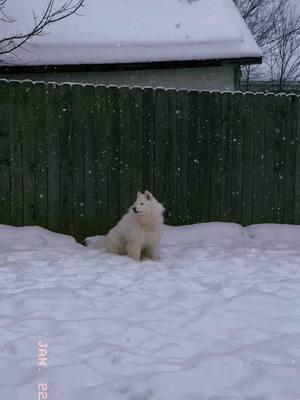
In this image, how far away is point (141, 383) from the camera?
3084mm

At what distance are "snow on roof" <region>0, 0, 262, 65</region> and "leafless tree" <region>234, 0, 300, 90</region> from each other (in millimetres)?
12854

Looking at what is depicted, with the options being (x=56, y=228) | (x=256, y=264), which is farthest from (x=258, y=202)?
(x=56, y=228)

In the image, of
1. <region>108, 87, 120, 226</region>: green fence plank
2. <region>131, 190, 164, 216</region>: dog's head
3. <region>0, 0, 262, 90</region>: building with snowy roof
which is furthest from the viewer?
<region>0, 0, 262, 90</region>: building with snowy roof

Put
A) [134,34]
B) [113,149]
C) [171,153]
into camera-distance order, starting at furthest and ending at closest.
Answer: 1. [134,34]
2. [171,153]
3. [113,149]

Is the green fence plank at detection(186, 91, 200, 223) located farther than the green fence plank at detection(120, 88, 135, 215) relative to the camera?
Yes

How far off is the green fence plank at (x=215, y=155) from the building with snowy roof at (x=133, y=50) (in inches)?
73.8

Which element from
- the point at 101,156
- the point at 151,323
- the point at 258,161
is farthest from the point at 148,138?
the point at 151,323

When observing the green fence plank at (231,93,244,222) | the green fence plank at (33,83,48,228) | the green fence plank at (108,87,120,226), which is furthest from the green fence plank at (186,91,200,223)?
the green fence plank at (33,83,48,228)

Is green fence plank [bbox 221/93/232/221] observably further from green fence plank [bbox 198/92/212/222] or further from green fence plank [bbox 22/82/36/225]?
green fence plank [bbox 22/82/36/225]

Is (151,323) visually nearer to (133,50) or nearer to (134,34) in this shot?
(133,50)

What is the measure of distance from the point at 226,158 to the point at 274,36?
1782cm

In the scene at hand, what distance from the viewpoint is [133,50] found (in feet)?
32.5

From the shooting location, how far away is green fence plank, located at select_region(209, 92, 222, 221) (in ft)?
27.2

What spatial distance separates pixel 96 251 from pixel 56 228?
40.2 inches
